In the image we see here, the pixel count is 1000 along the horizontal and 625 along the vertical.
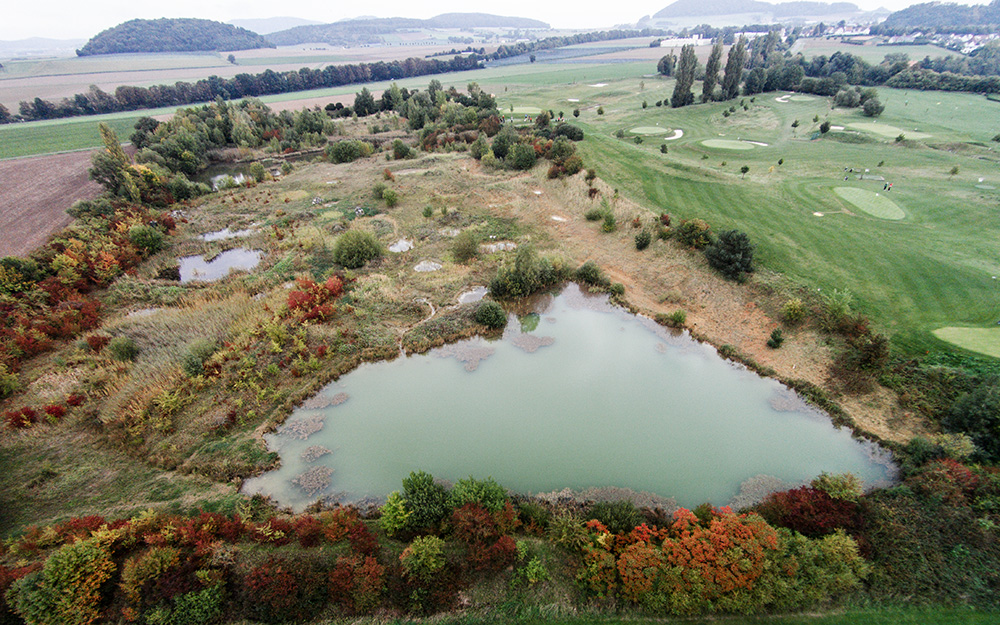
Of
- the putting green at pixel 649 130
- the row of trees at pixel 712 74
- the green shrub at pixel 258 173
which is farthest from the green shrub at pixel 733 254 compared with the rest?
the green shrub at pixel 258 173

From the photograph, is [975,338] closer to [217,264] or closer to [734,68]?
[217,264]

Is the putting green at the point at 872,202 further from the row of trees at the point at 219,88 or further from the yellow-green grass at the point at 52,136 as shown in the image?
the row of trees at the point at 219,88

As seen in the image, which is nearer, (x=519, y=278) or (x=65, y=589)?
(x=65, y=589)

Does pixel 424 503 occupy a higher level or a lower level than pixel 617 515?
higher

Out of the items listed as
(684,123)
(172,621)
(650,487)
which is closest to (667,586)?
(650,487)

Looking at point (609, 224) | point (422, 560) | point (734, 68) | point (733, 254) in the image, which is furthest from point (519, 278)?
point (734, 68)

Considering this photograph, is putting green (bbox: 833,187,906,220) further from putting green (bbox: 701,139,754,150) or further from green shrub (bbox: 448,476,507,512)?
green shrub (bbox: 448,476,507,512)

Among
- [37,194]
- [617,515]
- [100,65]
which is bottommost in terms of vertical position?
[617,515]

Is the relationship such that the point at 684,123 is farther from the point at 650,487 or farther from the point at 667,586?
the point at 667,586
